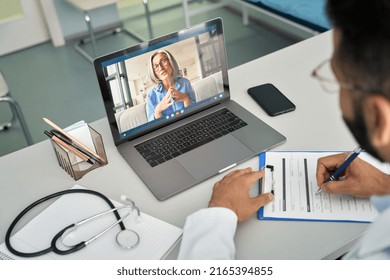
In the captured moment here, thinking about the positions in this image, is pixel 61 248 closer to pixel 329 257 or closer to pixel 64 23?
pixel 329 257

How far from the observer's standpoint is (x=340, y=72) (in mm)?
752

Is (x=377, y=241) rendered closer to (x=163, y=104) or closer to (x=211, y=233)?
(x=211, y=233)

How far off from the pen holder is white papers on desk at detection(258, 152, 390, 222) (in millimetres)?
459

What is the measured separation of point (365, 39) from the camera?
667 millimetres

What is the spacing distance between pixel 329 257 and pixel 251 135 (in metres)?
0.44

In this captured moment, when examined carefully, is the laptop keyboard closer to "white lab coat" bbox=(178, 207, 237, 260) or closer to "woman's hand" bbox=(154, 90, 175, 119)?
"woman's hand" bbox=(154, 90, 175, 119)

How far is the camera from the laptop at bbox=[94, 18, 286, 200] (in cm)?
120

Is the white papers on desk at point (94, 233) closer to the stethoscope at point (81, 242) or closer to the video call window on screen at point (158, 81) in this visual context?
the stethoscope at point (81, 242)

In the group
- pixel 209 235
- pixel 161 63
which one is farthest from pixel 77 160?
pixel 209 235

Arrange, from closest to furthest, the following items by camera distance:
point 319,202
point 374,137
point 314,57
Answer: point 374,137, point 319,202, point 314,57

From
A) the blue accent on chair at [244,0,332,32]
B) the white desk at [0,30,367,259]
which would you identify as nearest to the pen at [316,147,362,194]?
the white desk at [0,30,367,259]

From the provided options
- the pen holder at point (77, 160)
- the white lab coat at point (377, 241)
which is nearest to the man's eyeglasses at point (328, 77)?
the white lab coat at point (377, 241)

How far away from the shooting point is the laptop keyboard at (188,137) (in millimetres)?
1251
